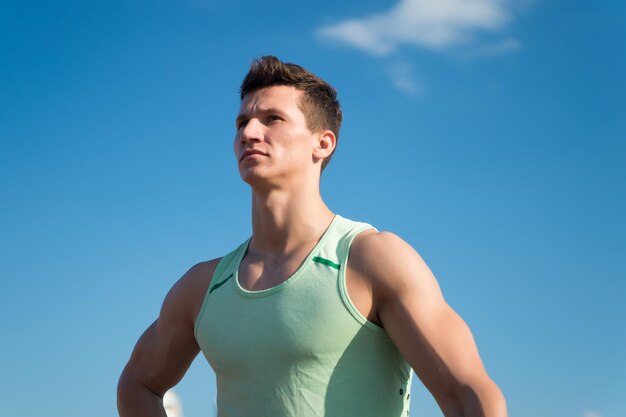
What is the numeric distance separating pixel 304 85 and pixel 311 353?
68.8 inches

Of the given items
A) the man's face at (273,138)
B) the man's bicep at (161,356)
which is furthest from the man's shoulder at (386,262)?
the man's bicep at (161,356)

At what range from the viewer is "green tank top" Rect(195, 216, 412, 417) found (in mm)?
4188

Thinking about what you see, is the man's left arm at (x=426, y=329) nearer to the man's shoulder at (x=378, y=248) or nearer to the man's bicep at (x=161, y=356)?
the man's shoulder at (x=378, y=248)

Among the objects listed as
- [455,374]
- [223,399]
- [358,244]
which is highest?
[358,244]

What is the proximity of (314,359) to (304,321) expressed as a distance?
0.21m

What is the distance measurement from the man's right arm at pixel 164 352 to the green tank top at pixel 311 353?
587mm

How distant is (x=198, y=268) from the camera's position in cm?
518

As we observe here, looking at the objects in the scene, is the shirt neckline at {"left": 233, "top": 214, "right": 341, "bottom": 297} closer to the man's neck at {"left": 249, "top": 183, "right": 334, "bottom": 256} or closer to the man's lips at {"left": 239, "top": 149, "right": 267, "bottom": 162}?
the man's neck at {"left": 249, "top": 183, "right": 334, "bottom": 256}

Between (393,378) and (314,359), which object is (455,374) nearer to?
(393,378)


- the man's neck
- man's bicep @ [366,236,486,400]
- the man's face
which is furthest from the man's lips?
man's bicep @ [366,236,486,400]

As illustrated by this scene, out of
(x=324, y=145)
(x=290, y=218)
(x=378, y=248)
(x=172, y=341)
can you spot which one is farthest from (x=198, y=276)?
(x=378, y=248)

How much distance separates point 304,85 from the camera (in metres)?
5.00

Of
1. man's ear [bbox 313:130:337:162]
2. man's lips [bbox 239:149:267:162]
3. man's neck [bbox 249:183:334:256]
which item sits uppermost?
man's ear [bbox 313:130:337:162]

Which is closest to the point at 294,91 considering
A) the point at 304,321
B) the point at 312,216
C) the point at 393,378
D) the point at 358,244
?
→ the point at 312,216
